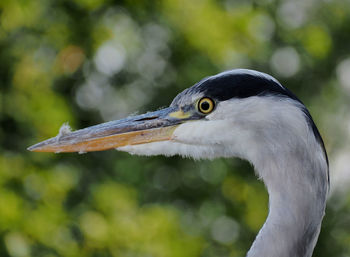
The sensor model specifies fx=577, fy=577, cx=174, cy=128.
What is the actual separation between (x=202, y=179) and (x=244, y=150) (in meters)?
2.82

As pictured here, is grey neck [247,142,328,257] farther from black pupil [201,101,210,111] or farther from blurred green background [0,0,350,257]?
blurred green background [0,0,350,257]

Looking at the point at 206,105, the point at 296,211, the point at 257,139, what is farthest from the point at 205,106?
the point at 296,211

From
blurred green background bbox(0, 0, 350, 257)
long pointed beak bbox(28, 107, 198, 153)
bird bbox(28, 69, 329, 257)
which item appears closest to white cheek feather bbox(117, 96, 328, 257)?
bird bbox(28, 69, 329, 257)

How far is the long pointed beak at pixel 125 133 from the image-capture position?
2.01 meters

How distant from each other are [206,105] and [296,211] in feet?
1.51

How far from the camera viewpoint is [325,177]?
1.76 m

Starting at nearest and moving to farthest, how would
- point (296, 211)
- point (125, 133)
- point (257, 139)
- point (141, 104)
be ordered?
point (296, 211) < point (257, 139) < point (125, 133) < point (141, 104)

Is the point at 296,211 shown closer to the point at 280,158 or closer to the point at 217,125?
the point at 280,158

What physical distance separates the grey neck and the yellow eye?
31 cm

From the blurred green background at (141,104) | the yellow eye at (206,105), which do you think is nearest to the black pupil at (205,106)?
the yellow eye at (206,105)

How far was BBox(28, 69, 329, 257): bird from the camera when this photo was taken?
1754 mm

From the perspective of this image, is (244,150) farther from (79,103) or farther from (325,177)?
(79,103)

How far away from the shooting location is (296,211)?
175cm

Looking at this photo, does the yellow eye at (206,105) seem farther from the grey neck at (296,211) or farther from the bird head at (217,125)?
the grey neck at (296,211)
